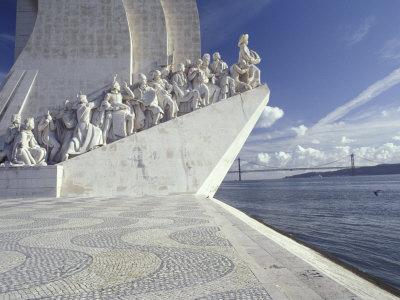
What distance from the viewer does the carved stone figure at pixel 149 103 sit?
23.3ft

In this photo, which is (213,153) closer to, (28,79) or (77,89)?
(77,89)

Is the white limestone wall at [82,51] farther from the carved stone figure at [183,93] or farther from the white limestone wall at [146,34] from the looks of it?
the carved stone figure at [183,93]

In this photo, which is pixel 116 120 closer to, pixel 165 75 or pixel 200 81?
pixel 165 75

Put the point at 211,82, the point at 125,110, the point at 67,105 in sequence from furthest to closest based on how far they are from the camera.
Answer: the point at 211,82
the point at 67,105
the point at 125,110

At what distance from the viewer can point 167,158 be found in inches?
261

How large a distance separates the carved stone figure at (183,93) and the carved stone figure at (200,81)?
165mm

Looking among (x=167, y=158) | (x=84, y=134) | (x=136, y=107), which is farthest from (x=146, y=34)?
(x=167, y=158)

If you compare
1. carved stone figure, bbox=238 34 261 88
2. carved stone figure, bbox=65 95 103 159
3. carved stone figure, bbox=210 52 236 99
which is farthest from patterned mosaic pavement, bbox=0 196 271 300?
carved stone figure, bbox=238 34 261 88

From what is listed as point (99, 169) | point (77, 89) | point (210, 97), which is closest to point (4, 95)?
point (77, 89)

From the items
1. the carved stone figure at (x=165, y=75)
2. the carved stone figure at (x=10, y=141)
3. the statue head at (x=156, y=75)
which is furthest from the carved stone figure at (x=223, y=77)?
the carved stone figure at (x=10, y=141)

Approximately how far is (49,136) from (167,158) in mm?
2851

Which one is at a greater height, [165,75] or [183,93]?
[165,75]

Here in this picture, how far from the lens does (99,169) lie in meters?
6.40

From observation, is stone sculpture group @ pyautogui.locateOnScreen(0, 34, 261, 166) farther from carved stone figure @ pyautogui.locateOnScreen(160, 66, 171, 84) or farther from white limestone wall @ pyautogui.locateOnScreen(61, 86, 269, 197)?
white limestone wall @ pyautogui.locateOnScreen(61, 86, 269, 197)
